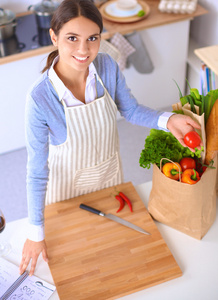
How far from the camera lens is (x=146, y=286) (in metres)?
1.17

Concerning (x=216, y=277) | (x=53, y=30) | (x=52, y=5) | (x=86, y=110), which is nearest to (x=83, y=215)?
(x=86, y=110)

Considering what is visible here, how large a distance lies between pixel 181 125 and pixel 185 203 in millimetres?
247

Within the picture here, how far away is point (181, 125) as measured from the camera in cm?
123

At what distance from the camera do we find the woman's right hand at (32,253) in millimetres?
1237

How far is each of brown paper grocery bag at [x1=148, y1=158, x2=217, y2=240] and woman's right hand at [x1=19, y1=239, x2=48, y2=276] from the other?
1.29 ft

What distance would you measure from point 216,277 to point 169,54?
85.6 inches

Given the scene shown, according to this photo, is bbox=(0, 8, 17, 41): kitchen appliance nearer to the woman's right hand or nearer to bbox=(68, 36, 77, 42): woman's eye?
bbox=(68, 36, 77, 42): woman's eye

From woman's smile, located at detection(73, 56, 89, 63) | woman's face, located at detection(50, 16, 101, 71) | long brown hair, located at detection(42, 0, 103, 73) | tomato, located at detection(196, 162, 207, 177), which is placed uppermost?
long brown hair, located at detection(42, 0, 103, 73)

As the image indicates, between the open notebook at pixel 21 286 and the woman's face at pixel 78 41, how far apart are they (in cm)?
68

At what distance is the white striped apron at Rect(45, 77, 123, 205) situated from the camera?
1366 mm

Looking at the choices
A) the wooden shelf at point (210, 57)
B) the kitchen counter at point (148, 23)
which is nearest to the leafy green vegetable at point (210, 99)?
the wooden shelf at point (210, 57)

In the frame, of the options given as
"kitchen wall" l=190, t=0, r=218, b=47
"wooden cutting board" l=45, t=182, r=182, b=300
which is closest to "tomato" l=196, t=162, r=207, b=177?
"wooden cutting board" l=45, t=182, r=182, b=300

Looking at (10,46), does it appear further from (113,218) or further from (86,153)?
(113,218)

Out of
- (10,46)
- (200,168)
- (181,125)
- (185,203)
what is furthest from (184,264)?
(10,46)
